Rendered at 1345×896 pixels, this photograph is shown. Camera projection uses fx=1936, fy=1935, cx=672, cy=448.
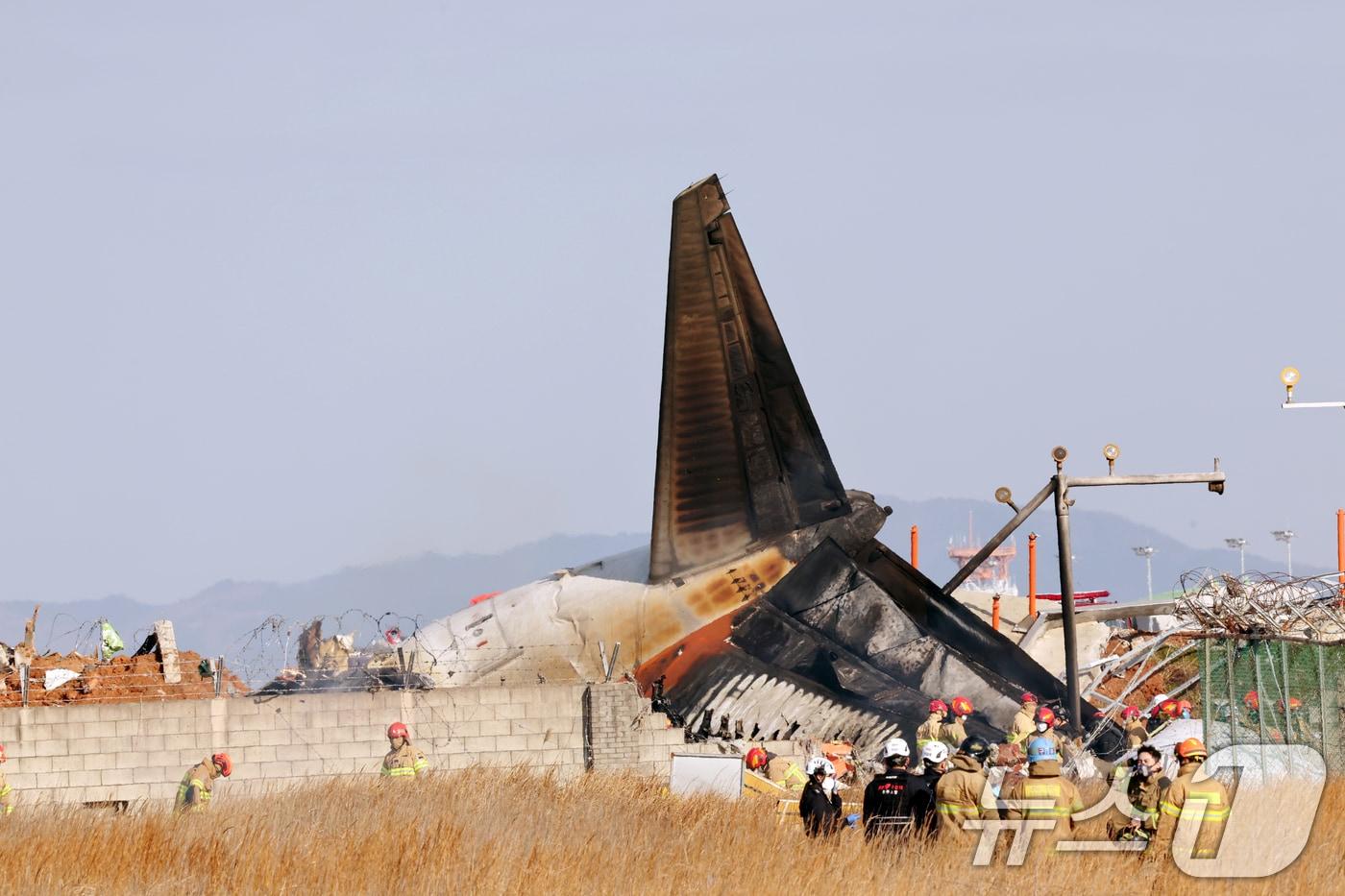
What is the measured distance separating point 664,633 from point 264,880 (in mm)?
15169

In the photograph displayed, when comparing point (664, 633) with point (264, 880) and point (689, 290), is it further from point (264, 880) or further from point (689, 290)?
point (264, 880)

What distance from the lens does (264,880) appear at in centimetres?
1548

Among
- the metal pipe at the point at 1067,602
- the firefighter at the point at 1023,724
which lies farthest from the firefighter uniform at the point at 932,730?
the metal pipe at the point at 1067,602

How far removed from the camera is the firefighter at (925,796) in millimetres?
16873

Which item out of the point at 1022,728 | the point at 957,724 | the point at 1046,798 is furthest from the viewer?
the point at 1022,728

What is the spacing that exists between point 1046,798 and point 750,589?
48.1 feet

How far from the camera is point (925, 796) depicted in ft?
55.6

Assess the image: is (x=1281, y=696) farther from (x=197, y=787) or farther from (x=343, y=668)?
(x=197, y=787)

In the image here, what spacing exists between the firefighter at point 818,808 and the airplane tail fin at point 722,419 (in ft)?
39.2

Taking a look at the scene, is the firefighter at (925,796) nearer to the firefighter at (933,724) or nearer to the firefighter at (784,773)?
the firefighter at (784,773)

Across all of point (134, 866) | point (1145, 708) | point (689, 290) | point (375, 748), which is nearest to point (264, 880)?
point (134, 866)

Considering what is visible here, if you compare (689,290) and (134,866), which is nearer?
(134,866)

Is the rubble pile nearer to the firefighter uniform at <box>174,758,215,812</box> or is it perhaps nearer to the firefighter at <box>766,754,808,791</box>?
the firefighter uniform at <box>174,758,215,812</box>

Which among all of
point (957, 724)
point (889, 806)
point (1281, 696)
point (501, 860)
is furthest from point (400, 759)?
point (1281, 696)
